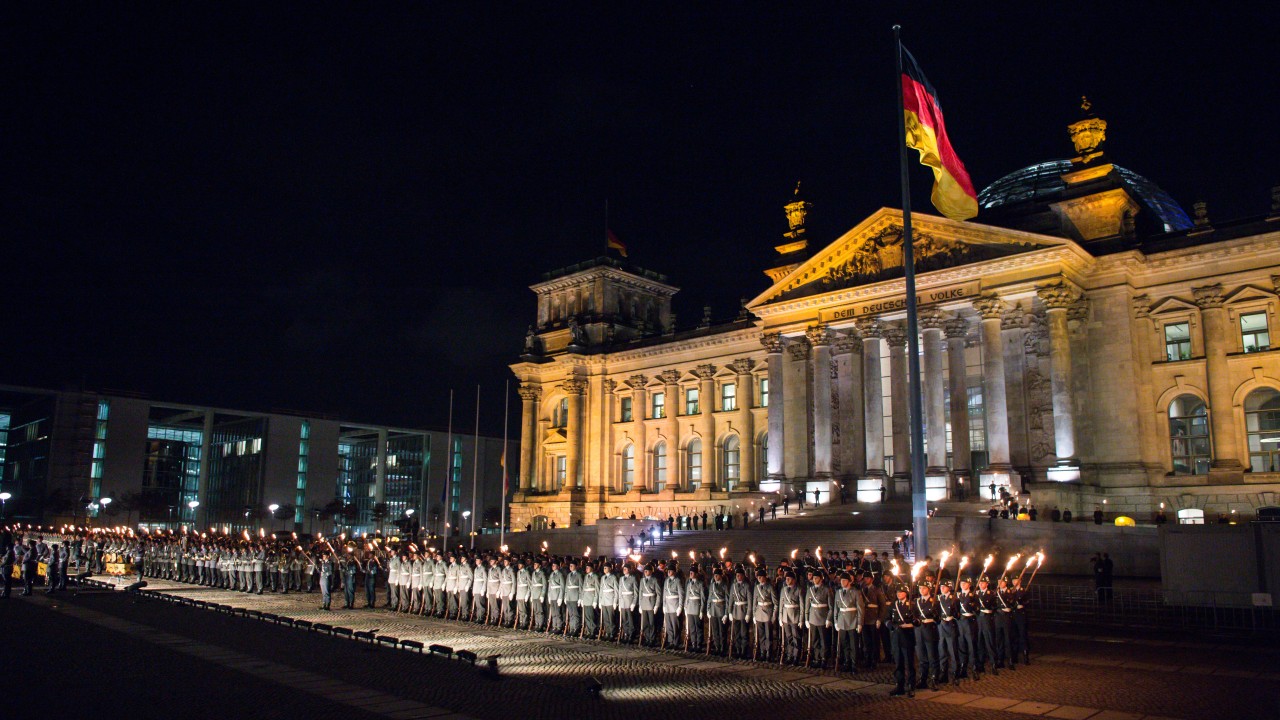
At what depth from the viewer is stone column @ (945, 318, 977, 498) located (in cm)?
4512

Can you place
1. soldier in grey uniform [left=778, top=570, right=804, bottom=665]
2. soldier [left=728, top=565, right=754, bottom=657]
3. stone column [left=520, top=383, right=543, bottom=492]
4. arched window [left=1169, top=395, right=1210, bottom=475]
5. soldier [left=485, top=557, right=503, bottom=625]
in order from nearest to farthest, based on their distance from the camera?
1. soldier in grey uniform [left=778, top=570, right=804, bottom=665]
2. soldier [left=728, top=565, right=754, bottom=657]
3. soldier [left=485, top=557, right=503, bottom=625]
4. arched window [left=1169, top=395, right=1210, bottom=475]
5. stone column [left=520, top=383, right=543, bottom=492]

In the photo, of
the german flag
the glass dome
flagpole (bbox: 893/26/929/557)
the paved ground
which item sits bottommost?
the paved ground

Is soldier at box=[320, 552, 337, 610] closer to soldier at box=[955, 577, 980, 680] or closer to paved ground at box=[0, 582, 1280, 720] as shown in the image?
paved ground at box=[0, 582, 1280, 720]

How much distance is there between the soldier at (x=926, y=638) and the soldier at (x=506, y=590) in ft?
41.3

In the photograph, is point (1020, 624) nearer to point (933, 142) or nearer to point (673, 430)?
point (933, 142)

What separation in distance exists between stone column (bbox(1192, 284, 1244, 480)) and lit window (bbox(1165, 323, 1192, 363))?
1029mm

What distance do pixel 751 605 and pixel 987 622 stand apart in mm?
4885

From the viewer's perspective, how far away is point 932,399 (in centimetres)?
4600

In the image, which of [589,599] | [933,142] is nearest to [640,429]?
[589,599]

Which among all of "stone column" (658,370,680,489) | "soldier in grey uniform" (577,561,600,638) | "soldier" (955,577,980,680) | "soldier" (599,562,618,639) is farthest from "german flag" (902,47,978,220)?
"stone column" (658,370,680,489)

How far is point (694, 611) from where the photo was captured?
20984 millimetres

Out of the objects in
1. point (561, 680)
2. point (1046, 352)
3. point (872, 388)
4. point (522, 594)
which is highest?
point (1046, 352)

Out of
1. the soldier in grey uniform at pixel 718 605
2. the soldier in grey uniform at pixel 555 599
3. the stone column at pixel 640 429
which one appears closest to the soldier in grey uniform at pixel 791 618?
the soldier in grey uniform at pixel 718 605

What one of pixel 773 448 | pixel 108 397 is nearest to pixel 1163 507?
pixel 773 448
